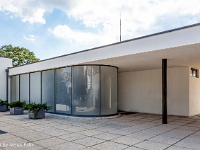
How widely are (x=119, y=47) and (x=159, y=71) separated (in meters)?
5.10

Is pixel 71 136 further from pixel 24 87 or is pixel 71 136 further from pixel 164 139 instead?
pixel 24 87

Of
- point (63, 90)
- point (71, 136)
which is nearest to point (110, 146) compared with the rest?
point (71, 136)

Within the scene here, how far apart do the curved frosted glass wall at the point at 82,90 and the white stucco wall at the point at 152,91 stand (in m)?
2.50

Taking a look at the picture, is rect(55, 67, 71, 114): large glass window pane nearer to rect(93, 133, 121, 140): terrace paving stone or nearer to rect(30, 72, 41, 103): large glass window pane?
rect(30, 72, 41, 103): large glass window pane

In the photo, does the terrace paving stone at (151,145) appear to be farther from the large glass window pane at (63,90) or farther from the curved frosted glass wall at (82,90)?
the large glass window pane at (63,90)

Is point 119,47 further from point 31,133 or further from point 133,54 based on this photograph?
point 31,133

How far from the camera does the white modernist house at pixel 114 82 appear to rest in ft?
28.0

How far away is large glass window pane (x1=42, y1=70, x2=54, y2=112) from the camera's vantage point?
1183 centimetres

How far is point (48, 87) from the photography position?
12102 mm

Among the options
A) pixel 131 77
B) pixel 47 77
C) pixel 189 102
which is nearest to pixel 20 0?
pixel 47 77

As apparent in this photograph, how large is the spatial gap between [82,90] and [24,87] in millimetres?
6130

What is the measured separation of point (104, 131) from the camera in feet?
22.9

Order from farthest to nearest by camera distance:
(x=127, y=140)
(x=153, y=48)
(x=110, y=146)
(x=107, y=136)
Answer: (x=153, y=48) → (x=107, y=136) → (x=127, y=140) → (x=110, y=146)

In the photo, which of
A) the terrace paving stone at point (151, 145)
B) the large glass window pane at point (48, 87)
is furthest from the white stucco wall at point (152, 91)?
the terrace paving stone at point (151, 145)
